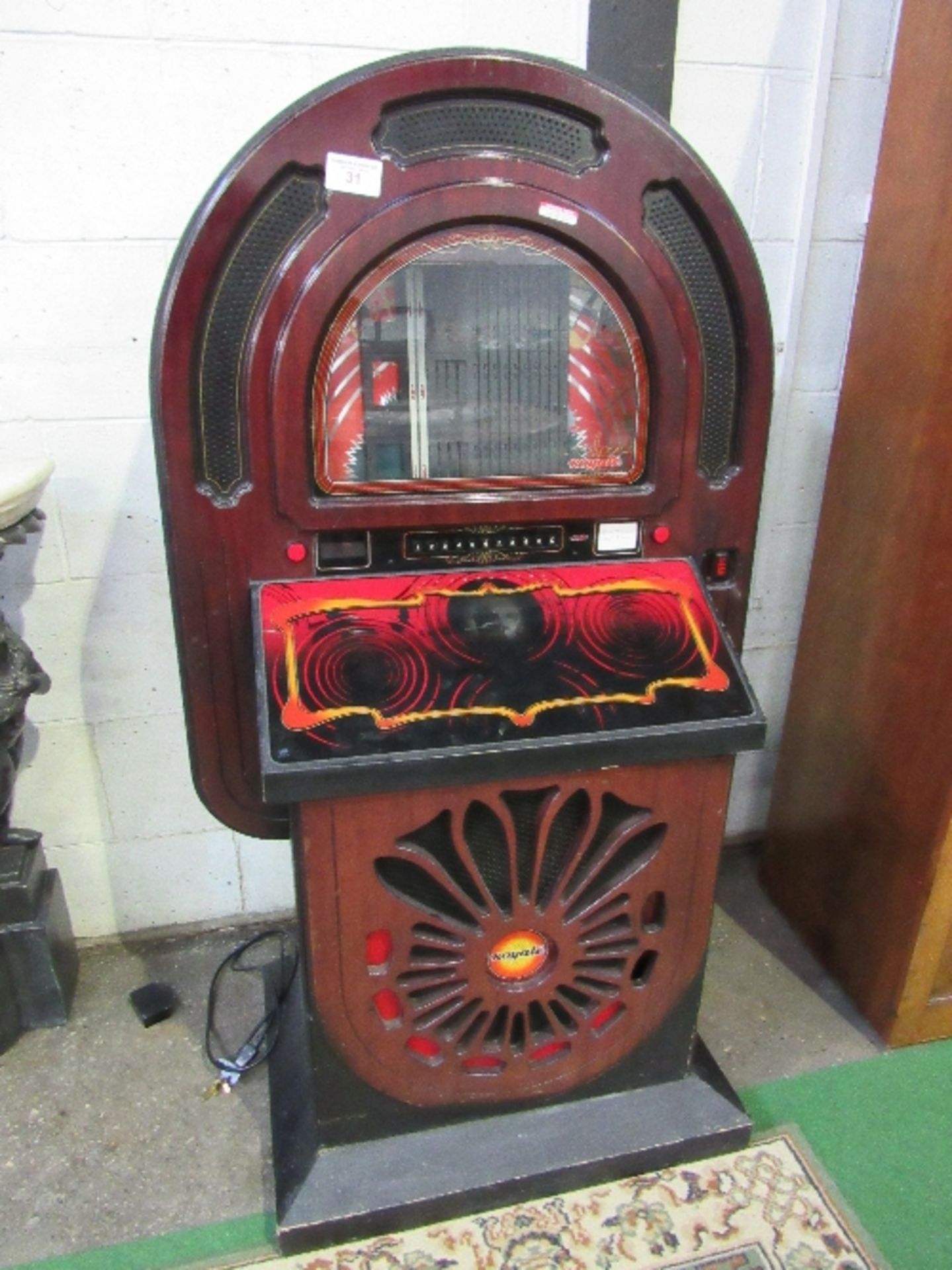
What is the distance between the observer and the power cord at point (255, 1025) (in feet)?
5.28

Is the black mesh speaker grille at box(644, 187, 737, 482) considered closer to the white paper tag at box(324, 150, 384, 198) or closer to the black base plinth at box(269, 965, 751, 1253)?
the white paper tag at box(324, 150, 384, 198)

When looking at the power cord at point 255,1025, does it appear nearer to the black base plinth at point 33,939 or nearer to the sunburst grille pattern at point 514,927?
the black base plinth at point 33,939

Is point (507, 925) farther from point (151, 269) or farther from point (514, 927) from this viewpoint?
point (151, 269)

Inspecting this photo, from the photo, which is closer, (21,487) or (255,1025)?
(21,487)

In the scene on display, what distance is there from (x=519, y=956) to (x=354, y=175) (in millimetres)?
971

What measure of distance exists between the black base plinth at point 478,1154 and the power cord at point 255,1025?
187 millimetres

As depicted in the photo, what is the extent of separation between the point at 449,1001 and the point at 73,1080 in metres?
0.80

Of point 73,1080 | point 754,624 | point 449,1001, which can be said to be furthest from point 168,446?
point 754,624

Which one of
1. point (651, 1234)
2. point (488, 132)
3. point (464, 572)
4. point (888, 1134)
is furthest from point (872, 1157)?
point (488, 132)

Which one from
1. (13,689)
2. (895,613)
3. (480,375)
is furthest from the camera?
(895,613)

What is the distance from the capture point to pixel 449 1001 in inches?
49.2

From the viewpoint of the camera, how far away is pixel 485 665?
109 centimetres

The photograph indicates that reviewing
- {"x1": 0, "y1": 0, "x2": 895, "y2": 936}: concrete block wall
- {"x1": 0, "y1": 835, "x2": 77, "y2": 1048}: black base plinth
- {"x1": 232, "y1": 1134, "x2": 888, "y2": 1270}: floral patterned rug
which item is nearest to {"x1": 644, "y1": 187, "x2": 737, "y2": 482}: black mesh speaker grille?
{"x1": 0, "y1": 0, "x2": 895, "y2": 936}: concrete block wall

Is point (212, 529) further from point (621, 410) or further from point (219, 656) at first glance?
point (621, 410)
